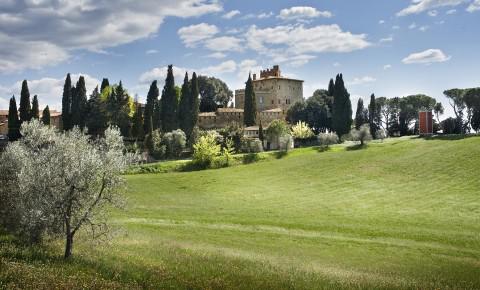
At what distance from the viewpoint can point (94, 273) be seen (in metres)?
18.2

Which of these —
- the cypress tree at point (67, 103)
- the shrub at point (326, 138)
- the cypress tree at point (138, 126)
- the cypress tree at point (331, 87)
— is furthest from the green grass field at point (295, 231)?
the cypress tree at point (331, 87)

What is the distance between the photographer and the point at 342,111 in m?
106

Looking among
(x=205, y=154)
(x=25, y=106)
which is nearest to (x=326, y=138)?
(x=205, y=154)

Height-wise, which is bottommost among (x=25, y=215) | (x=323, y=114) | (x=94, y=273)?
(x=94, y=273)

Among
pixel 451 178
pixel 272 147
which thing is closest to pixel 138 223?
pixel 451 178

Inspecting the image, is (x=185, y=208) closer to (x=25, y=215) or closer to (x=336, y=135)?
(x=25, y=215)

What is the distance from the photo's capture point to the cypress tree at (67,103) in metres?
108

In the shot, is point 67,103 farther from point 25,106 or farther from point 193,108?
point 193,108

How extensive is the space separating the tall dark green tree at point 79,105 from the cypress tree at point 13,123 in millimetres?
11031

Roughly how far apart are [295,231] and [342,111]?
73.9 meters

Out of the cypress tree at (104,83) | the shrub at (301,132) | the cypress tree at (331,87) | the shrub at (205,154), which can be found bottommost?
the shrub at (205,154)

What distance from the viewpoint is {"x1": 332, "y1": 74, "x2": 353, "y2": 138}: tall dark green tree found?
347 feet

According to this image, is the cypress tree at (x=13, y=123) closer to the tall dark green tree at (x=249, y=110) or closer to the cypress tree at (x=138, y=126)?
the cypress tree at (x=138, y=126)

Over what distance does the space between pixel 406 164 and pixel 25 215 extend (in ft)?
187
